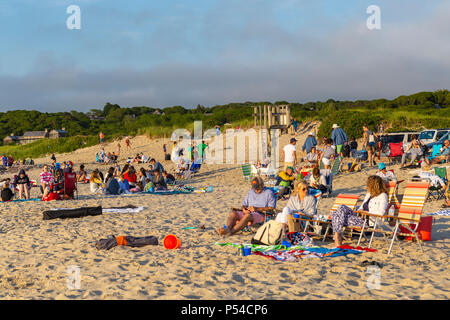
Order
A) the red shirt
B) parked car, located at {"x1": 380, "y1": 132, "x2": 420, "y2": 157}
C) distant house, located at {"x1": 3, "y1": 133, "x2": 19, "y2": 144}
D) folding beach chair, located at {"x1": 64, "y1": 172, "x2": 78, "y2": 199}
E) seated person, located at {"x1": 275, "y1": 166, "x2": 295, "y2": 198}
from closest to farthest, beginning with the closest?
seated person, located at {"x1": 275, "y1": 166, "x2": 295, "y2": 198}, folding beach chair, located at {"x1": 64, "y1": 172, "x2": 78, "y2": 199}, the red shirt, parked car, located at {"x1": 380, "y1": 132, "x2": 420, "y2": 157}, distant house, located at {"x1": 3, "y1": 133, "x2": 19, "y2": 144}

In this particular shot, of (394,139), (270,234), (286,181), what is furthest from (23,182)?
(394,139)

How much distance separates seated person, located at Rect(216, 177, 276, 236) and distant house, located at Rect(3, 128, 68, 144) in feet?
239

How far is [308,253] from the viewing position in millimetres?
5297

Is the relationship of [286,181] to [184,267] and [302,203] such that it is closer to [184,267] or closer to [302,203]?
[302,203]

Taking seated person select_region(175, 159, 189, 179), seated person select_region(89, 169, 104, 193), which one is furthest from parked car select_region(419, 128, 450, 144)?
seated person select_region(89, 169, 104, 193)

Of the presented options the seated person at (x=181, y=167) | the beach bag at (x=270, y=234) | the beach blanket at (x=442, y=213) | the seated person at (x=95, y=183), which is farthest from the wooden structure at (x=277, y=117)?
the beach bag at (x=270, y=234)

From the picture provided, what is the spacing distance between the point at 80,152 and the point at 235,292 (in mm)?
34338

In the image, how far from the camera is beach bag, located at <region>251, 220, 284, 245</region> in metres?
5.70

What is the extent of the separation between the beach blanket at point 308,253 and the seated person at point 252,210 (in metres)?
1.27

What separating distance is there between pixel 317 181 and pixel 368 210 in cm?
466

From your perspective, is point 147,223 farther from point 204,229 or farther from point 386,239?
point 386,239

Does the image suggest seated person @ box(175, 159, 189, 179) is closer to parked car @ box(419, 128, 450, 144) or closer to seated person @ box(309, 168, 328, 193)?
seated person @ box(309, 168, 328, 193)

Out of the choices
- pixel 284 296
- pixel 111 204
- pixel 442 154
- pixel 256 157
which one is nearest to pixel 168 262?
pixel 284 296

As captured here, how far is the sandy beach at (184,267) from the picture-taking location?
407 centimetres
